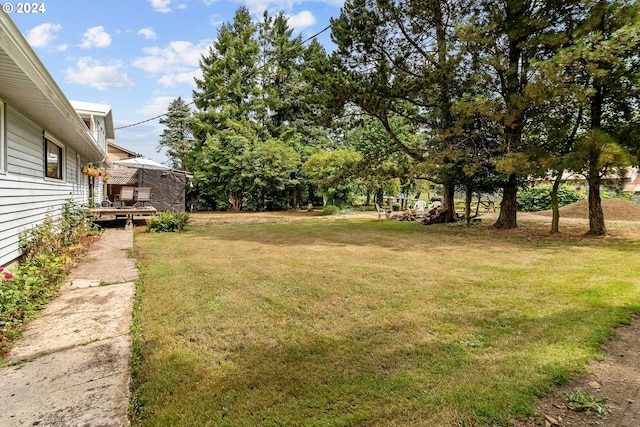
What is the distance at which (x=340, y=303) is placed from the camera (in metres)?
3.79

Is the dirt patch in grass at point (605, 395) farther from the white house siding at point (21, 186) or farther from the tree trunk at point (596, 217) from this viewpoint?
the tree trunk at point (596, 217)

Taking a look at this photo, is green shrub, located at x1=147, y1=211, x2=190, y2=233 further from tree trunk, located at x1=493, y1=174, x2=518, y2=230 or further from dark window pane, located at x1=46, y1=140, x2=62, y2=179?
tree trunk, located at x1=493, y1=174, x2=518, y2=230

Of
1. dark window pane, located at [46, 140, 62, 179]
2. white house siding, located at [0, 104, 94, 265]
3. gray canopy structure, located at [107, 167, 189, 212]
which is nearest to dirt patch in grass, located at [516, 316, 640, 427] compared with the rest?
white house siding, located at [0, 104, 94, 265]

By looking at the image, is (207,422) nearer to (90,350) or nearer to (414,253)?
(90,350)

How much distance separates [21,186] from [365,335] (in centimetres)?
569

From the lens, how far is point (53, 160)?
7.53 m

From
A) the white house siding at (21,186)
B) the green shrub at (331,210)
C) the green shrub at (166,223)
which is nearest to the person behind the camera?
the white house siding at (21,186)

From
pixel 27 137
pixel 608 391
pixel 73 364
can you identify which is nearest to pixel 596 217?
pixel 608 391

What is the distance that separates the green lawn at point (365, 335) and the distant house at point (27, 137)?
193cm

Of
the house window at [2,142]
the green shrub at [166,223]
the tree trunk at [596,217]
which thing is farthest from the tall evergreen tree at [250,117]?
the house window at [2,142]

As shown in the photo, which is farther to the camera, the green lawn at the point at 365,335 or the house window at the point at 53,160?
the house window at the point at 53,160

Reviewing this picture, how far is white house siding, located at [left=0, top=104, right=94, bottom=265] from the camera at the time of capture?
14.8 ft

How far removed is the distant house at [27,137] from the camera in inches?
134

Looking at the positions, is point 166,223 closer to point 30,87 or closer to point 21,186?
point 21,186
